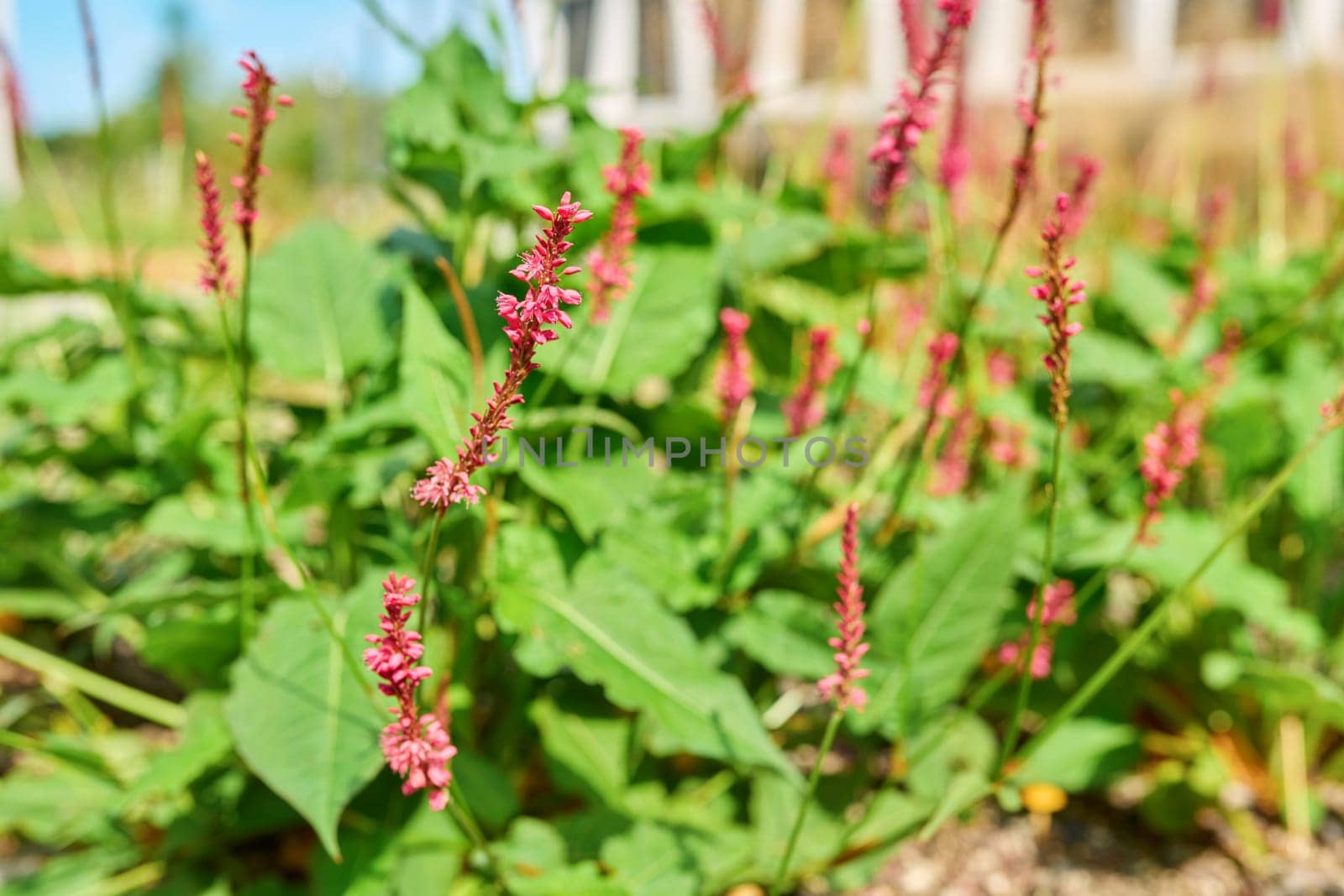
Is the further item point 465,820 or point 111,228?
point 111,228

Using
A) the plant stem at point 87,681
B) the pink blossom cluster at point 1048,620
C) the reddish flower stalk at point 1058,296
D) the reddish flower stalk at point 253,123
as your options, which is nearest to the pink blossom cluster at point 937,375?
the pink blossom cluster at point 1048,620

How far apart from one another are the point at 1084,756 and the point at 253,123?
1368 mm

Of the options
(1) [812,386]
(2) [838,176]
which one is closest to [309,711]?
(1) [812,386]

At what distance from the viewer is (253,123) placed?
2.57ft

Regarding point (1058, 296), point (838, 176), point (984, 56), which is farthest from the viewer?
point (984, 56)

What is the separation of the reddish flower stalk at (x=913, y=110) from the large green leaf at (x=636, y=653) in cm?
54

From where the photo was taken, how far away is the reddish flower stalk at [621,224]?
1.02 meters

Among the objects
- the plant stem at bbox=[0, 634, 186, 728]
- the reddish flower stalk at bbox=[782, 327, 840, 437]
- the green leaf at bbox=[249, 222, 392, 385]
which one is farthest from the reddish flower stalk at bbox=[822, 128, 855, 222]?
the plant stem at bbox=[0, 634, 186, 728]

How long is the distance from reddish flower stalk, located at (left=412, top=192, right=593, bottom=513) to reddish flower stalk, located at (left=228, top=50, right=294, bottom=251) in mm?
327

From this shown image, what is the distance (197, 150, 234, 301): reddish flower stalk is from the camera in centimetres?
77

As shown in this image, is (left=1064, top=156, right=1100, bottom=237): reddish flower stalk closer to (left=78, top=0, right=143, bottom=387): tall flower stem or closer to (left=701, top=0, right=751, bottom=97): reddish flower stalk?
(left=701, top=0, right=751, bottom=97): reddish flower stalk

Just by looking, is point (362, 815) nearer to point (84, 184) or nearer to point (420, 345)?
point (420, 345)

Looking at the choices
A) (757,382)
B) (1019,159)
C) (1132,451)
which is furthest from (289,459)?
(1132,451)

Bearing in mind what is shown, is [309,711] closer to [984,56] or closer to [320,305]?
[320,305]
